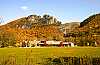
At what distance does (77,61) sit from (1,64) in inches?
250

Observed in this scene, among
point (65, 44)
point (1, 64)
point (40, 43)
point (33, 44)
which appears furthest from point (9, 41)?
point (1, 64)

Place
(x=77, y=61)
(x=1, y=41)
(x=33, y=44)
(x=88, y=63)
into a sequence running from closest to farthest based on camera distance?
(x=88, y=63), (x=77, y=61), (x=1, y=41), (x=33, y=44)

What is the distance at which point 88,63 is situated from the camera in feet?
67.2

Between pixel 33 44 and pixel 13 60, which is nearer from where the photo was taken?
pixel 13 60

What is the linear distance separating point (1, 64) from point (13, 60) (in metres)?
1.18

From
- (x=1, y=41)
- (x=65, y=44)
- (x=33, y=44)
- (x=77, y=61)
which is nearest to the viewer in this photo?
(x=77, y=61)

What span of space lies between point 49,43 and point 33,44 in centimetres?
1299

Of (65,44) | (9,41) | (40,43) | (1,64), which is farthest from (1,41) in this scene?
(1,64)

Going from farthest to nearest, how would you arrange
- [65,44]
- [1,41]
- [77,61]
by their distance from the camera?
[65,44], [1,41], [77,61]

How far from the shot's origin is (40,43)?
468 feet

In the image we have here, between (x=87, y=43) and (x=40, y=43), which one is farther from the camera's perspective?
(x=40, y=43)

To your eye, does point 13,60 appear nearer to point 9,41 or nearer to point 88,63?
point 88,63

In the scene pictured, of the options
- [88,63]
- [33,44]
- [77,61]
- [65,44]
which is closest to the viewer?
[88,63]

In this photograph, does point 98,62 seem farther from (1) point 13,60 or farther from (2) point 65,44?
(2) point 65,44
